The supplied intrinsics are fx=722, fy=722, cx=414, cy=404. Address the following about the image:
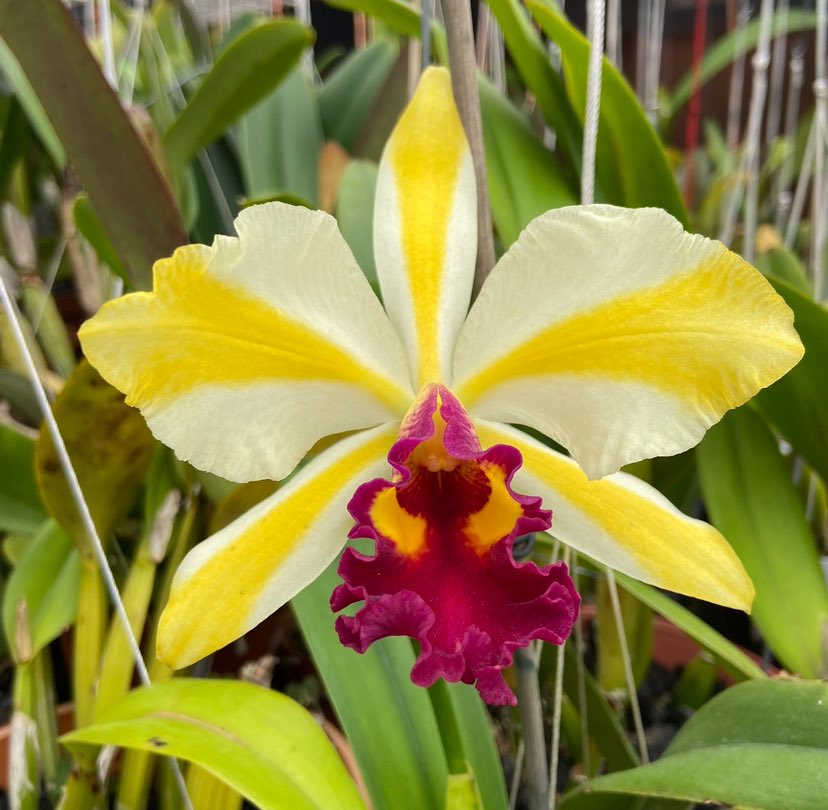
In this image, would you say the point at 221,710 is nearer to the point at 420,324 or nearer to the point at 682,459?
the point at 420,324

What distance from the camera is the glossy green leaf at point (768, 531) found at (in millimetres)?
752

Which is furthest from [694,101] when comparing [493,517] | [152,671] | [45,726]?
[45,726]

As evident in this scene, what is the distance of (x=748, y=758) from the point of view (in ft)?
1.56

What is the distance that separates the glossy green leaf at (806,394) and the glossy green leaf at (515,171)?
0.27 metres

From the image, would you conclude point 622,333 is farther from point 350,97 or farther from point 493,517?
point 350,97

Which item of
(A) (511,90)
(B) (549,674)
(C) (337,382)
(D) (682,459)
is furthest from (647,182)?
(A) (511,90)

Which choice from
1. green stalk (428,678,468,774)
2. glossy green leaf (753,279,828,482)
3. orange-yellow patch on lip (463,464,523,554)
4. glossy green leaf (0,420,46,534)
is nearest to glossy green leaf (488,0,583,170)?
glossy green leaf (753,279,828,482)

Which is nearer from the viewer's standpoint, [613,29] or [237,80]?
[237,80]

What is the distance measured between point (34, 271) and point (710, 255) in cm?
114

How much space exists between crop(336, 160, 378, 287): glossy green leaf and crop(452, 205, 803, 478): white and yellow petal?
0.30 metres

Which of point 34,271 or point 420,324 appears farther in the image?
point 34,271

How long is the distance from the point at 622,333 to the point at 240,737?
38 centimetres

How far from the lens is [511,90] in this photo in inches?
62.1

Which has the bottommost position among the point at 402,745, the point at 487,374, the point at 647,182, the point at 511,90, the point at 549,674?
the point at 549,674
